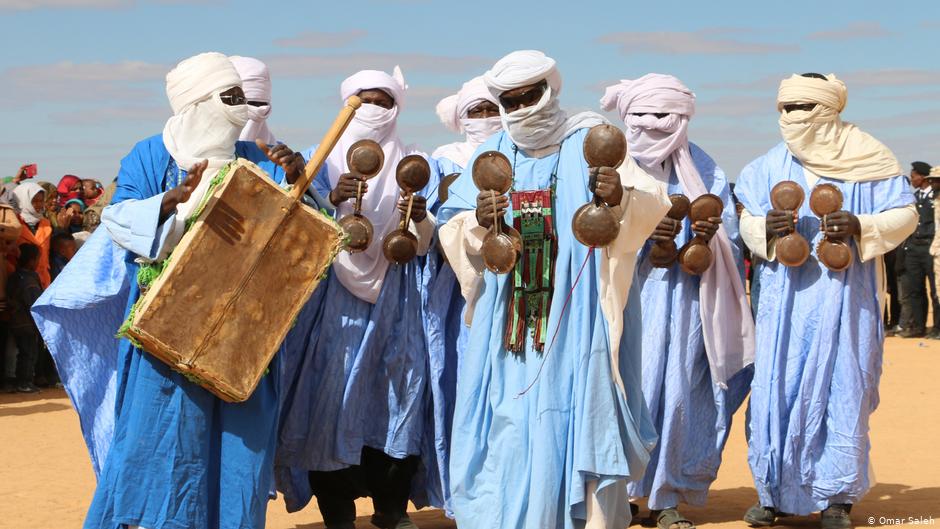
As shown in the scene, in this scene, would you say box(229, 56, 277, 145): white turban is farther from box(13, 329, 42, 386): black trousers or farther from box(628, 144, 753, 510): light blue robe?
box(13, 329, 42, 386): black trousers

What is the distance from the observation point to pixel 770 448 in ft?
26.4

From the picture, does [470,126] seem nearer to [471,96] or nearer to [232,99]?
[471,96]

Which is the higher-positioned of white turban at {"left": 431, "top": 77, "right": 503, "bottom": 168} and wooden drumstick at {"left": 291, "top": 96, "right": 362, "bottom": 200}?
white turban at {"left": 431, "top": 77, "right": 503, "bottom": 168}

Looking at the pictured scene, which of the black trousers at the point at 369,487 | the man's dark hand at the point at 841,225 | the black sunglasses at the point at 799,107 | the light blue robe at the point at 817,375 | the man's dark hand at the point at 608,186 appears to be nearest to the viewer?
the man's dark hand at the point at 608,186

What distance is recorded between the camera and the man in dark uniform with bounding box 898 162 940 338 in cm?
2042

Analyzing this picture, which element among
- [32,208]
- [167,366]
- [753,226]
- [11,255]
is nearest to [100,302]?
[167,366]

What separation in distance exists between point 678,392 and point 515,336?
2161 mm

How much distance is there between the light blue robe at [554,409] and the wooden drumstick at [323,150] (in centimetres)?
73

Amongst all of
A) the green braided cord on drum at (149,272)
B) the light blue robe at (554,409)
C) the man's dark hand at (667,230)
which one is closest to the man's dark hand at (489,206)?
the light blue robe at (554,409)

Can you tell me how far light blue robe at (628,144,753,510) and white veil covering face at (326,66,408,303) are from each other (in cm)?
157

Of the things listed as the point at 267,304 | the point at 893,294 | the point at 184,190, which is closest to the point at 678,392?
the point at 267,304

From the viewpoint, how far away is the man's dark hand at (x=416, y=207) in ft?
24.7

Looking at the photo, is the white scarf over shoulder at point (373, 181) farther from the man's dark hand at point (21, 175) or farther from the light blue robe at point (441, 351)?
the man's dark hand at point (21, 175)

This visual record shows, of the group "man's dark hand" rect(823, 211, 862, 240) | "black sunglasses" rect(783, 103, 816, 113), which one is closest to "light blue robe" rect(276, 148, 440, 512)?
"man's dark hand" rect(823, 211, 862, 240)
